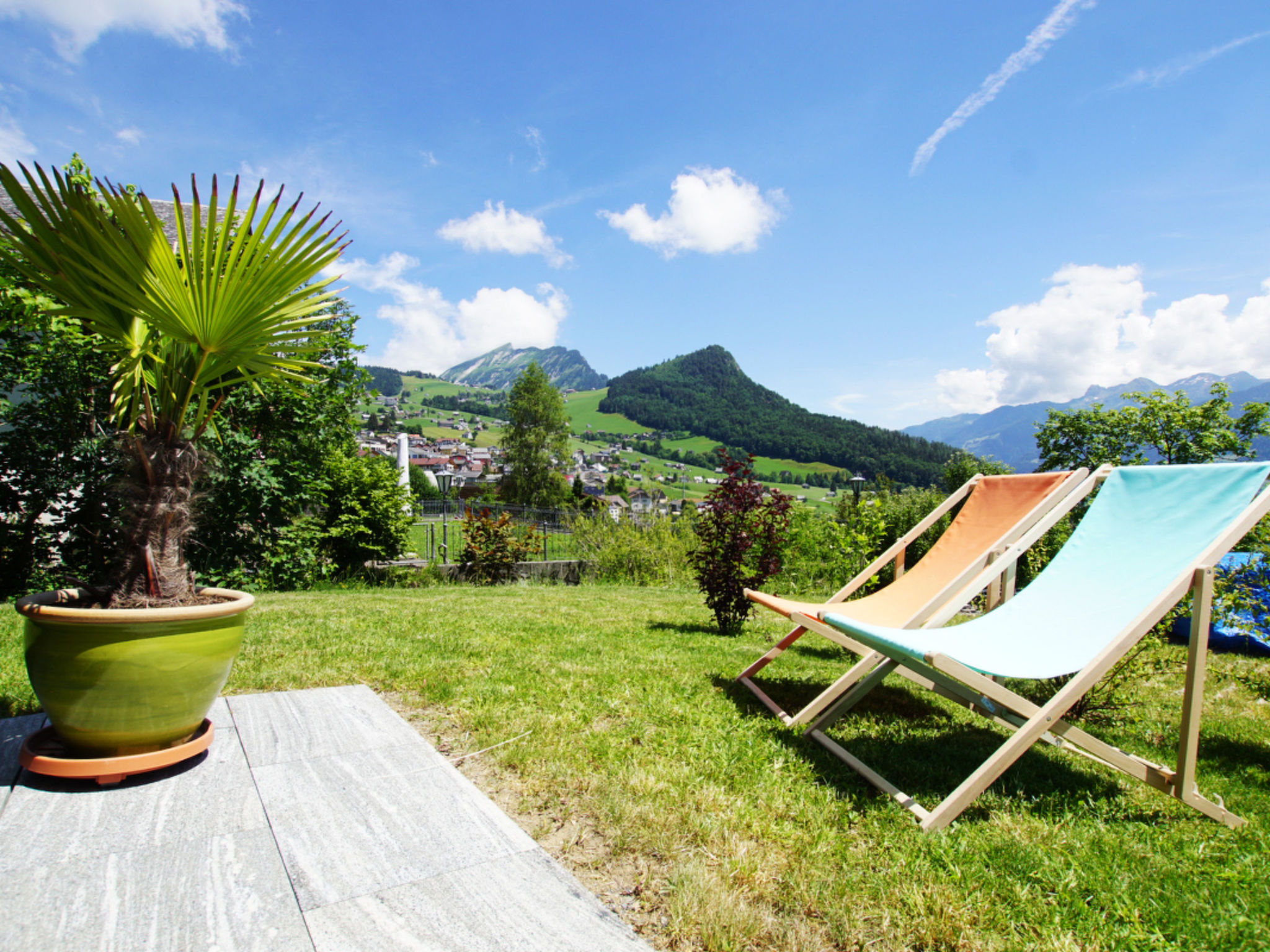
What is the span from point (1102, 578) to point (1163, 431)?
23.1 m

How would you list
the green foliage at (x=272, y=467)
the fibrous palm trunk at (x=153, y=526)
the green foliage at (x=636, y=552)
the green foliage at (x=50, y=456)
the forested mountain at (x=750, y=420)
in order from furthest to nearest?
the forested mountain at (x=750, y=420) → the green foliage at (x=636, y=552) → the green foliage at (x=272, y=467) → the green foliage at (x=50, y=456) → the fibrous palm trunk at (x=153, y=526)

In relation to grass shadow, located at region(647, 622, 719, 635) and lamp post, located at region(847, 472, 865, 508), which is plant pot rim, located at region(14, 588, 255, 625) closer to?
grass shadow, located at region(647, 622, 719, 635)

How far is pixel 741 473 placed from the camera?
20.1ft

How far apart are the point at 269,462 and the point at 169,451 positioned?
687 centimetres

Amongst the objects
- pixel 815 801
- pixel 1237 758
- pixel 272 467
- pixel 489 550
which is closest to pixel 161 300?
pixel 815 801

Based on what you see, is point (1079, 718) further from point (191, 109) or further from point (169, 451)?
point (191, 109)

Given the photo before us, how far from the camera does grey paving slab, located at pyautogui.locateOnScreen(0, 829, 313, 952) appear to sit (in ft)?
4.90

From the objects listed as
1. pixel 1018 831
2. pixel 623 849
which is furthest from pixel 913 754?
pixel 623 849

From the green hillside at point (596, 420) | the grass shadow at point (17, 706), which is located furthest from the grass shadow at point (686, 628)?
the green hillside at point (596, 420)

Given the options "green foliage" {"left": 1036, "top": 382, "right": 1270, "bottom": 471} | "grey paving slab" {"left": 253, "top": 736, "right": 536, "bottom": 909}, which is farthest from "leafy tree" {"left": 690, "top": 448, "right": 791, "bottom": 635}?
"green foliage" {"left": 1036, "top": 382, "right": 1270, "bottom": 471}

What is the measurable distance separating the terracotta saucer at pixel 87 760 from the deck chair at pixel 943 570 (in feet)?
9.17

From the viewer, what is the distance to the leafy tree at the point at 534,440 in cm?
3697

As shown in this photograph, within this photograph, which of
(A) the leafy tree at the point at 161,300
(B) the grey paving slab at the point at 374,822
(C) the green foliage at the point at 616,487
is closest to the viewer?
(B) the grey paving slab at the point at 374,822

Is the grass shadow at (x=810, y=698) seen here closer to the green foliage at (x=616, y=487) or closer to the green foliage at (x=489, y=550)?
the green foliage at (x=489, y=550)
